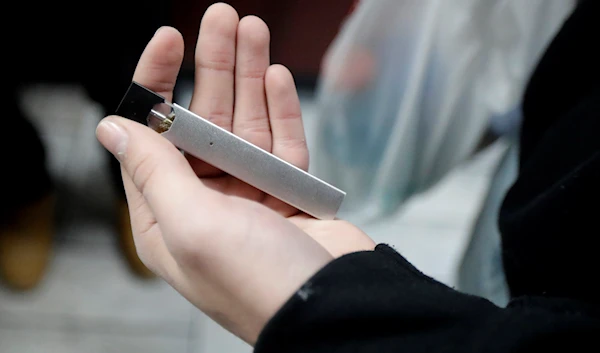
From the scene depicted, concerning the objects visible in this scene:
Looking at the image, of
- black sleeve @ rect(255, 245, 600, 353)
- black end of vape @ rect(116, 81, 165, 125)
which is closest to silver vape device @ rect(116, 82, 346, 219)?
black end of vape @ rect(116, 81, 165, 125)

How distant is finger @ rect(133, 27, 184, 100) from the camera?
1.15ft

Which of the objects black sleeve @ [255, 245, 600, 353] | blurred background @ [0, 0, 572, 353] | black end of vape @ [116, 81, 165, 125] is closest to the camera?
black sleeve @ [255, 245, 600, 353]

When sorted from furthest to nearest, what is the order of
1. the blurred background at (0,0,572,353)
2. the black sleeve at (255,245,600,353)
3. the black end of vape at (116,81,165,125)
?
1. the blurred background at (0,0,572,353)
2. the black end of vape at (116,81,165,125)
3. the black sleeve at (255,245,600,353)

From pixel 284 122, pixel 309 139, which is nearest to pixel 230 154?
pixel 284 122

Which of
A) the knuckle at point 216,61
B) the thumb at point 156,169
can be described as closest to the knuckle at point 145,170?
the thumb at point 156,169

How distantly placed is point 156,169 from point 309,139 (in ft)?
1.67

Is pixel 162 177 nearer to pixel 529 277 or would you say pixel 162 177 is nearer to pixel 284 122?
pixel 284 122

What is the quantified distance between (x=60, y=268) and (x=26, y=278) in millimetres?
43

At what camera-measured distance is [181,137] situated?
37 cm

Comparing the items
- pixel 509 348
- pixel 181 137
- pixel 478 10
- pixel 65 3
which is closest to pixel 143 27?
pixel 65 3

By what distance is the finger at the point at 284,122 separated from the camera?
40 centimetres

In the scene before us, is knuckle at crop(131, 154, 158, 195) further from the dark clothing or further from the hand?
the dark clothing

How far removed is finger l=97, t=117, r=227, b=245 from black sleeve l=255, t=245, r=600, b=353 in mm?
74

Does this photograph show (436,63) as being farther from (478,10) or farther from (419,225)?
(419,225)
